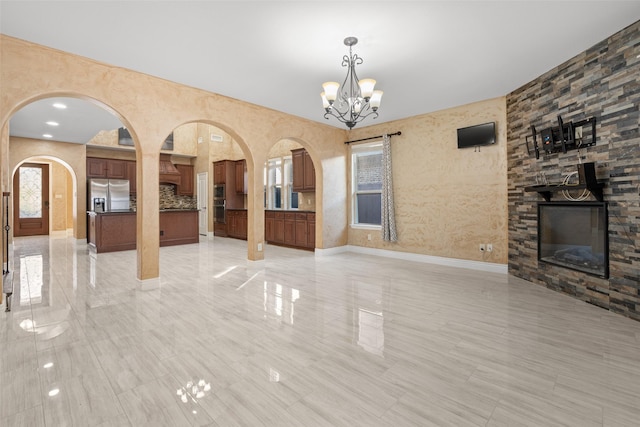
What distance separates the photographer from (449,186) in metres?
5.58

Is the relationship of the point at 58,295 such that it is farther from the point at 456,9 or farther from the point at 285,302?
the point at 456,9

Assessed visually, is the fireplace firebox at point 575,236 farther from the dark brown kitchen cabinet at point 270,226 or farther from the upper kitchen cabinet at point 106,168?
the upper kitchen cabinet at point 106,168

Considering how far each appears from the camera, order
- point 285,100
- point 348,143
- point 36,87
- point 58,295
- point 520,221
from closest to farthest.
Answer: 1. point 36,87
2. point 58,295
3. point 520,221
4. point 285,100
5. point 348,143

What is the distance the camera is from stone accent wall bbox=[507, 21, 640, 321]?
3018 mm

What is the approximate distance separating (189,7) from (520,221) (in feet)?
16.5

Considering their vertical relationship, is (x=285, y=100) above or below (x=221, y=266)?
above

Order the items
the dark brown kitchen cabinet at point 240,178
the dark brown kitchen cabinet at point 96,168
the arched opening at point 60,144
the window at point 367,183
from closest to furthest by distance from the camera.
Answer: the arched opening at point 60,144, the window at point 367,183, the dark brown kitchen cabinet at point 96,168, the dark brown kitchen cabinet at point 240,178

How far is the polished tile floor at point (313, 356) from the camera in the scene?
1678 millimetres

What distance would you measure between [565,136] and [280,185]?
6810 millimetres

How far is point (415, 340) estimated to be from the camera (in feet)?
8.34

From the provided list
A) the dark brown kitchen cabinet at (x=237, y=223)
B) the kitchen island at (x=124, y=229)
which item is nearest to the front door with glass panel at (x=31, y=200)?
the kitchen island at (x=124, y=229)

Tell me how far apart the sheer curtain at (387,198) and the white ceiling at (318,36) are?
75.3 inches

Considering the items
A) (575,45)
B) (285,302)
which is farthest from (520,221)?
(285,302)

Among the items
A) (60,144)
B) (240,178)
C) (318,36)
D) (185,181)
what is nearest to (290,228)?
(240,178)
